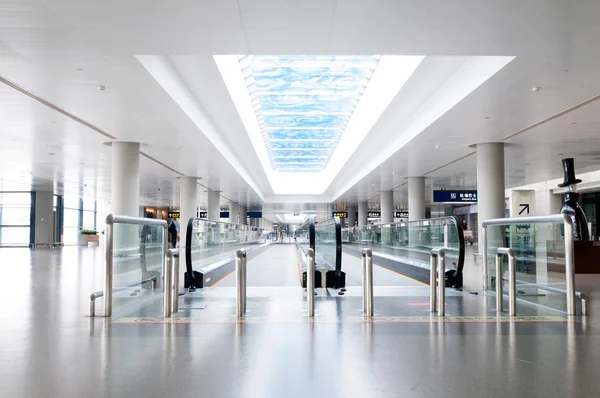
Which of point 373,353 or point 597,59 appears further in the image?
point 597,59

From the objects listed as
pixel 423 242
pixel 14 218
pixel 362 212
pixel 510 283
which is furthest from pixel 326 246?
pixel 362 212

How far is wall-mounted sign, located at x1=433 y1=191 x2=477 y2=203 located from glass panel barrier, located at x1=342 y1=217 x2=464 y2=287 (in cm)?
1510

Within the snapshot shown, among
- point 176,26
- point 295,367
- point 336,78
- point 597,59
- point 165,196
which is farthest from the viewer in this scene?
point 165,196

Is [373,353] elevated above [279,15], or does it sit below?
below

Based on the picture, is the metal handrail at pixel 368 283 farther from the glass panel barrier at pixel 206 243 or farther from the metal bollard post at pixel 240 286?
the glass panel barrier at pixel 206 243

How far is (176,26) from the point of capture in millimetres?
7527

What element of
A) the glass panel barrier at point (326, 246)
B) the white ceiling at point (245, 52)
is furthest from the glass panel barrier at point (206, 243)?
the white ceiling at point (245, 52)

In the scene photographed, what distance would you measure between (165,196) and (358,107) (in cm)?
3015

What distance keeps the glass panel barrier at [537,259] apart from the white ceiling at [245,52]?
10.8ft

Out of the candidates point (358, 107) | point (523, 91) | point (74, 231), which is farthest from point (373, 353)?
point (74, 231)

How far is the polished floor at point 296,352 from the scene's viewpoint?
3.74 metres

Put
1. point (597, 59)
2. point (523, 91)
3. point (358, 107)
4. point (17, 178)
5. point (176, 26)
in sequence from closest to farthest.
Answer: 1. point (176, 26)
2. point (597, 59)
3. point (523, 91)
4. point (358, 107)
5. point (17, 178)

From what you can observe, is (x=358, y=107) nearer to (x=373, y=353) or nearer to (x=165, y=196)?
(x=373, y=353)

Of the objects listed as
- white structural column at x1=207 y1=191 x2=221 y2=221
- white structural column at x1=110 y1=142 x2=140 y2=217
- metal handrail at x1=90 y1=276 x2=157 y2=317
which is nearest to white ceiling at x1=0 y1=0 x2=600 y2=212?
white structural column at x1=110 y1=142 x2=140 y2=217
